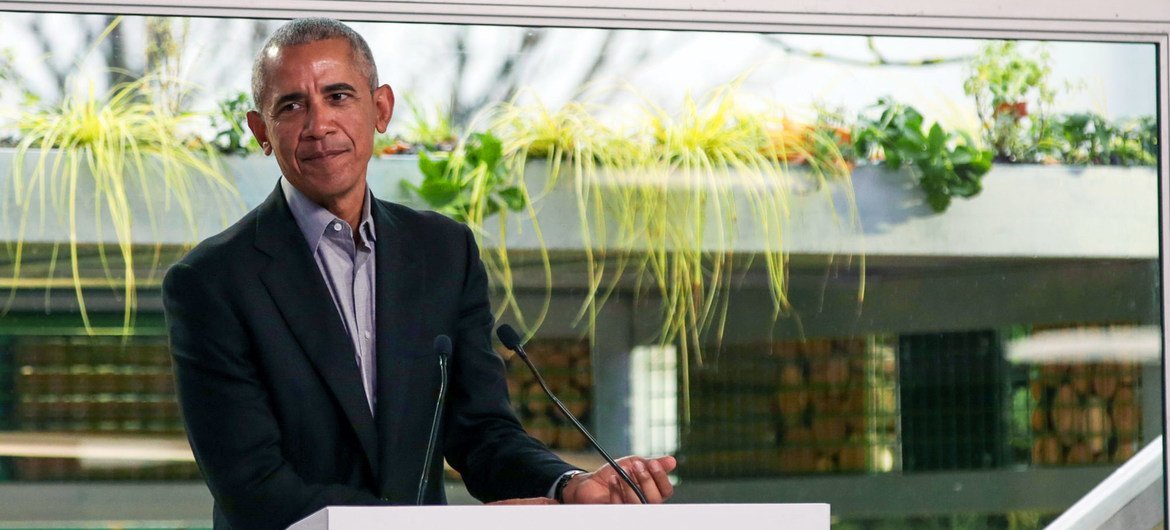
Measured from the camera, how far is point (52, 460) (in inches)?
124

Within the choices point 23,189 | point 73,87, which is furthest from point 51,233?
point 73,87

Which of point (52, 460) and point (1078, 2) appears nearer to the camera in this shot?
point (52, 460)

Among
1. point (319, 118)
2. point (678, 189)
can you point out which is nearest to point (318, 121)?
point (319, 118)

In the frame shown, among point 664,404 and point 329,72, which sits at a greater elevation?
point 329,72

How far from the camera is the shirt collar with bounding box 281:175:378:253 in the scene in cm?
239

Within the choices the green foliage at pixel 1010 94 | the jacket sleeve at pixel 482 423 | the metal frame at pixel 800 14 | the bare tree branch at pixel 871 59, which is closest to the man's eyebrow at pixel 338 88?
the jacket sleeve at pixel 482 423

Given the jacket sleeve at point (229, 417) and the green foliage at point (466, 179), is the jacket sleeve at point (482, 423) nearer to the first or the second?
the jacket sleeve at point (229, 417)

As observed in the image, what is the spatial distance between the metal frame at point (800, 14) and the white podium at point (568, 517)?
180 cm

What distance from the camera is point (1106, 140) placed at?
351 centimetres

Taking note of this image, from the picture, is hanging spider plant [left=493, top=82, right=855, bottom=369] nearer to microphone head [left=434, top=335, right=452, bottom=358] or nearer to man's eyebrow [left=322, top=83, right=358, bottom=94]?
man's eyebrow [left=322, top=83, right=358, bottom=94]

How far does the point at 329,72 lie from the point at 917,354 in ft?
5.53

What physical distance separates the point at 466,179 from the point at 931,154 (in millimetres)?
1114

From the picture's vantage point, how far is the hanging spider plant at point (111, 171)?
319 cm

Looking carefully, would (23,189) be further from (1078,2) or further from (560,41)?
(1078,2)
